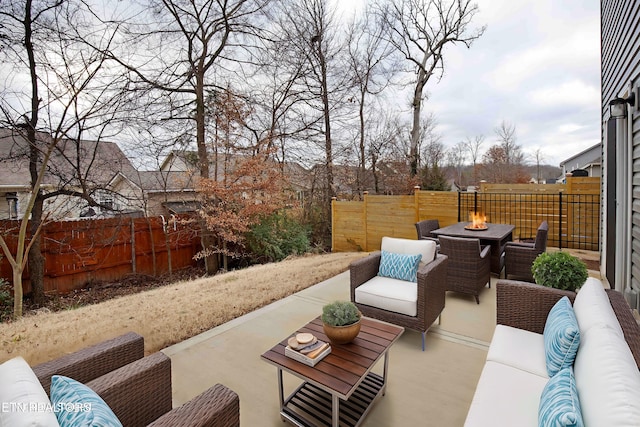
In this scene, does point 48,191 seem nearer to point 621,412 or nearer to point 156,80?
point 156,80

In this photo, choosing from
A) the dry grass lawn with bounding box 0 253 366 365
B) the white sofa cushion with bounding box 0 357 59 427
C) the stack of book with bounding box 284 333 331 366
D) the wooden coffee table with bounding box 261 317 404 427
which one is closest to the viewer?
the white sofa cushion with bounding box 0 357 59 427

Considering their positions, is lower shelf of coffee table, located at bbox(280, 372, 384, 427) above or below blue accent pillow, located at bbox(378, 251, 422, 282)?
below

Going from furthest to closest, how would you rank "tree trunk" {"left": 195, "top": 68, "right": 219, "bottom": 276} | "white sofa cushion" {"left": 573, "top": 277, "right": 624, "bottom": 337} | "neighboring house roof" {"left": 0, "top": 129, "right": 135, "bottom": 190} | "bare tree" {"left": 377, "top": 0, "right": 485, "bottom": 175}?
"bare tree" {"left": 377, "top": 0, "right": 485, "bottom": 175}, "tree trunk" {"left": 195, "top": 68, "right": 219, "bottom": 276}, "neighboring house roof" {"left": 0, "top": 129, "right": 135, "bottom": 190}, "white sofa cushion" {"left": 573, "top": 277, "right": 624, "bottom": 337}

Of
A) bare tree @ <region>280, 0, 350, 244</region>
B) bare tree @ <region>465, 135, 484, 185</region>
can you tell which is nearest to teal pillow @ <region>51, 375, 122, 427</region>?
bare tree @ <region>280, 0, 350, 244</region>

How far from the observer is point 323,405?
6.80ft

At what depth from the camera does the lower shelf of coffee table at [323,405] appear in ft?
6.32

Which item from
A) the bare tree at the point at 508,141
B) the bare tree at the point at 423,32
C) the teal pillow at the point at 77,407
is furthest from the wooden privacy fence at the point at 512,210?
the bare tree at the point at 508,141

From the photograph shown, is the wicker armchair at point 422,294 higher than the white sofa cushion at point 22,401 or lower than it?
lower

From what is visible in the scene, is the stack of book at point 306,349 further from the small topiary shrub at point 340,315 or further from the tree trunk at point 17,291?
the tree trunk at point 17,291

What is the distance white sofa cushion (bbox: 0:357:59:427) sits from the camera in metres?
0.85

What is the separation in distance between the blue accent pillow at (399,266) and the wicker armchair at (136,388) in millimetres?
2346

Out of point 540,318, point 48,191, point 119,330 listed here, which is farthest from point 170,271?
point 540,318

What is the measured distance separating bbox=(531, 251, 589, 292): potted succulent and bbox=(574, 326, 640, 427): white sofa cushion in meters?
1.19

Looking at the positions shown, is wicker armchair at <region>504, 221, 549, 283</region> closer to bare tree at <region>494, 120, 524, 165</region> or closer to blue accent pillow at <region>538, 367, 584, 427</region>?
blue accent pillow at <region>538, 367, 584, 427</region>
